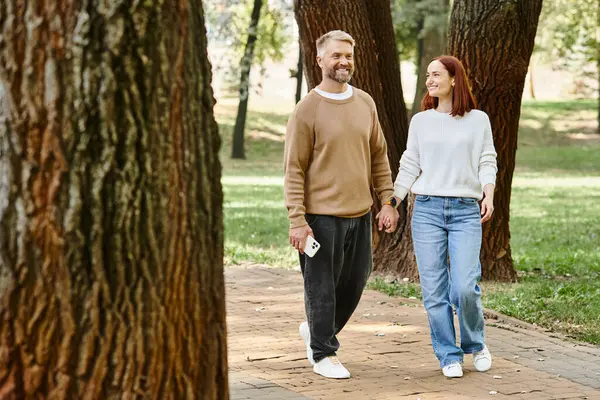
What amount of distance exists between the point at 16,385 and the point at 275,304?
574 centimetres

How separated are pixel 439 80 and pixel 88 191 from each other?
3.44 m

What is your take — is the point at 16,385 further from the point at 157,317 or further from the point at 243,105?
the point at 243,105

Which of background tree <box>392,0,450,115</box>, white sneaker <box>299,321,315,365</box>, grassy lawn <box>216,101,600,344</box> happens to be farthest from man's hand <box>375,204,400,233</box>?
background tree <box>392,0,450,115</box>

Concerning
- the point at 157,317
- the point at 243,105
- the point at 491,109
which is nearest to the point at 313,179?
the point at 157,317

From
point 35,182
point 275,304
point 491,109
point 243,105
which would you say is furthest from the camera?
point 243,105

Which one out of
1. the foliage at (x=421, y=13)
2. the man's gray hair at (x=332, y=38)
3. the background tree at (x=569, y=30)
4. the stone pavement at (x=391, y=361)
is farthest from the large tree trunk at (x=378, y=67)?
the background tree at (x=569, y=30)

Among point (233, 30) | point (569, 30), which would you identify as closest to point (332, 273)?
point (233, 30)

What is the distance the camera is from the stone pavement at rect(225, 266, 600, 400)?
5770 mm

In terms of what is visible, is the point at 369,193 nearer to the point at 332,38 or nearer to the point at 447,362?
the point at 332,38

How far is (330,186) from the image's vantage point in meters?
5.93

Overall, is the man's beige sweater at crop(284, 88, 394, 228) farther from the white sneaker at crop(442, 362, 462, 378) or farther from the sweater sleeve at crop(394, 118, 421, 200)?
the white sneaker at crop(442, 362, 462, 378)

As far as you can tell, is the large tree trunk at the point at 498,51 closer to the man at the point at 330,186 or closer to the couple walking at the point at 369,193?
the couple walking at the point at 369,193

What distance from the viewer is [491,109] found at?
9.46 m

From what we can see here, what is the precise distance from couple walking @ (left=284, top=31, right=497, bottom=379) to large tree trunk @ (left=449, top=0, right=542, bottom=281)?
3.25 m
